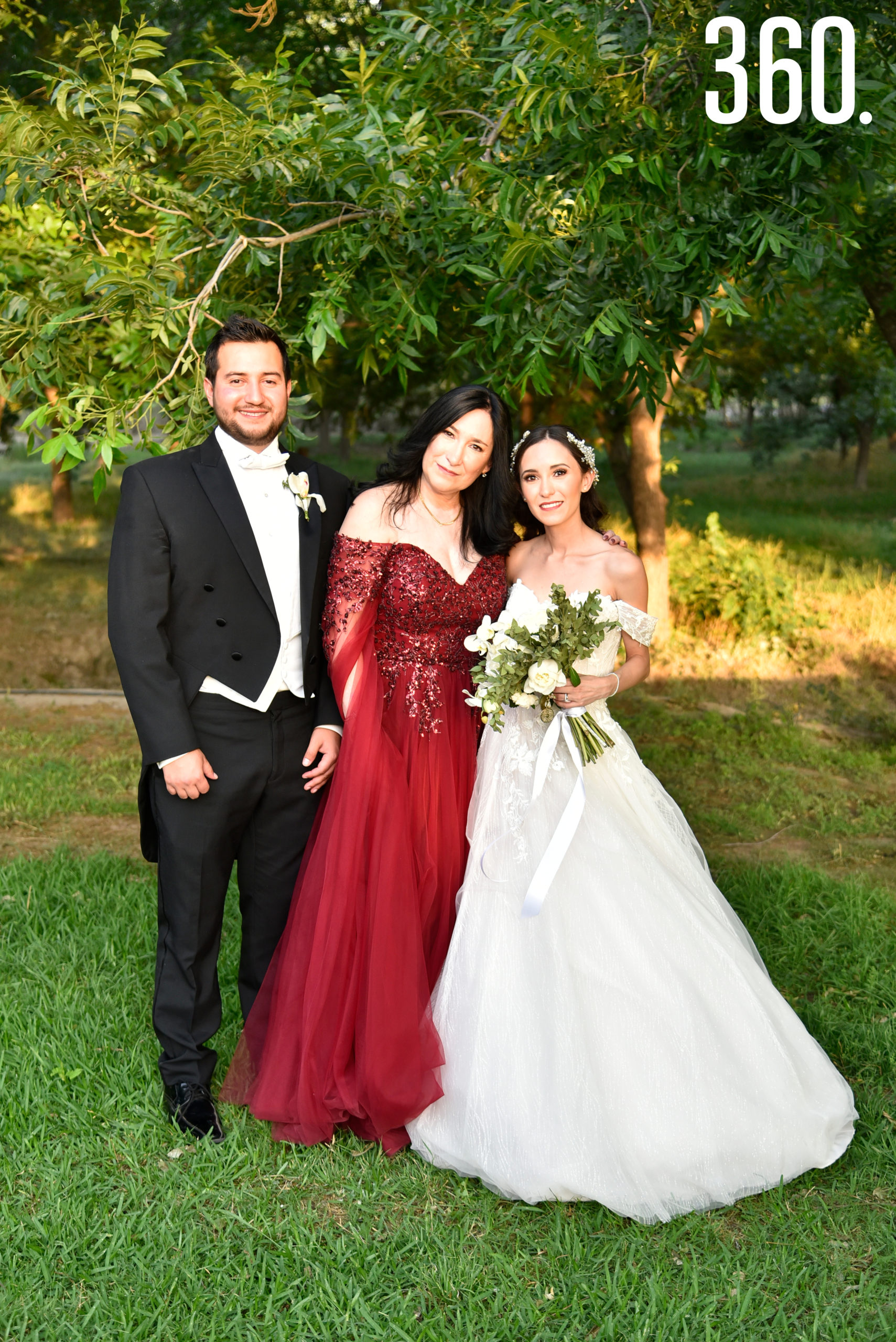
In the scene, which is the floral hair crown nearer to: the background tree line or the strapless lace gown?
the background tree line

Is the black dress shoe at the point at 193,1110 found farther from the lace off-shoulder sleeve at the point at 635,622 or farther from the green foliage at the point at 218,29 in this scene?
the green foliage at the point at 218,29

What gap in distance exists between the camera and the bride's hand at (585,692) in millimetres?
3875

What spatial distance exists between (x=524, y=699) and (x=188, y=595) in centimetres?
112

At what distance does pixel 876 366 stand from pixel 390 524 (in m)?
17.4

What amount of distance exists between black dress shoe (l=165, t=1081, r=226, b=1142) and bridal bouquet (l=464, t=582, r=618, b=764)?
1583 millimetres

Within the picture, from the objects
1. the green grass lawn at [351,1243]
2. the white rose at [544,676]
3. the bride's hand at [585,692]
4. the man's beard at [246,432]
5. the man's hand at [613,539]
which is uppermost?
the man's beard at [246,432]

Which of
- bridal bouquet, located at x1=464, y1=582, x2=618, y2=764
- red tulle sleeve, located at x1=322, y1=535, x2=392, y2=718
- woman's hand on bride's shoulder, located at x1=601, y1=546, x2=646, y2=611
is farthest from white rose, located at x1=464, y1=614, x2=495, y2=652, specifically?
woman's hand on bride's shoulder, located at x1=601, y1=546, x2=646, y2=611

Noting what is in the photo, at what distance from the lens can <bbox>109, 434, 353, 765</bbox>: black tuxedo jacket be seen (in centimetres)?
358

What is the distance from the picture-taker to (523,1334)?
2.94 metres

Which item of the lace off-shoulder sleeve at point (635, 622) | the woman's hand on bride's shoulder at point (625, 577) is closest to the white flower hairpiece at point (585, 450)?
the woman's hand on bride's shoulder at point (625, 577)

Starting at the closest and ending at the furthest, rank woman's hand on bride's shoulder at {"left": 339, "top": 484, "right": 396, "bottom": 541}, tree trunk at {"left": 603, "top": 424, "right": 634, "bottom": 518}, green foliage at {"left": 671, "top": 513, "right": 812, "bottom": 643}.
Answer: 1. woman's hand on bride's shoulder at {"left": 339, "top": 484, "right": 396, "bottom": 541}
2. green foliage at {"left": 671, "top": 513, "right": 812, "bottom": 643}
3. tree trunk at {"left": 603, "top": 424, "right": 634, "bottom": 518}

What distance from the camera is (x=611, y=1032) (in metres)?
3.46

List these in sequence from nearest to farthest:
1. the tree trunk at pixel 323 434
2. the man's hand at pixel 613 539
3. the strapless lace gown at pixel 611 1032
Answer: the strapless lace gown at pixel 611 1032
the man's hand at pixel 613 539
the tree trunk at pixel 323 434

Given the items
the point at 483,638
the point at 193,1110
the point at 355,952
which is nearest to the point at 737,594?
the point at 483,638
